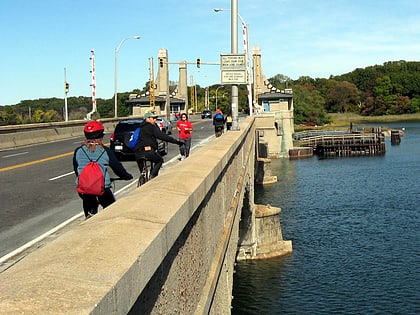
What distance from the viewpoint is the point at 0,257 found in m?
7.04

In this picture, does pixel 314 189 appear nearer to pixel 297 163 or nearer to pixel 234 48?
pixel 297 163

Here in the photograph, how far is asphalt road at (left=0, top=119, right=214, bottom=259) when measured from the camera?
8.87 meters

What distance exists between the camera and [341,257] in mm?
26109

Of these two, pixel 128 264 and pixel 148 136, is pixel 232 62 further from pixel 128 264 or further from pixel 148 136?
pixel 128 264

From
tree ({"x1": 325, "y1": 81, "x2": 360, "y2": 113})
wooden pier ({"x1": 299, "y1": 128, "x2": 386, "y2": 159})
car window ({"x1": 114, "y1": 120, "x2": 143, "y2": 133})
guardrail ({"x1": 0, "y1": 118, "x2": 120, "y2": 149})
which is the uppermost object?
tree ({"x1": 325, "y1": 81, "x2": 360, "y2": 113})

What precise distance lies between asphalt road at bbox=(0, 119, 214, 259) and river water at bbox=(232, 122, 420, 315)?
7083mm

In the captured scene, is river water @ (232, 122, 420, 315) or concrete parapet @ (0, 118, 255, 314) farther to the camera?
river water @ (232, 122, 420, 315)

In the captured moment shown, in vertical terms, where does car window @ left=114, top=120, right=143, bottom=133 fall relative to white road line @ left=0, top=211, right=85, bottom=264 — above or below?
above

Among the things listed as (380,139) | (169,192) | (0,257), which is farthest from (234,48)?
(380,139)

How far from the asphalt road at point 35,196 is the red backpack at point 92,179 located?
1.95 meters

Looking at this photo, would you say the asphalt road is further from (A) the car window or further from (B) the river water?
(B) the river water

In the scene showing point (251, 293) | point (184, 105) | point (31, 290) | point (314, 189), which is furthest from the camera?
point (184, 105)

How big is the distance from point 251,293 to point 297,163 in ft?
182

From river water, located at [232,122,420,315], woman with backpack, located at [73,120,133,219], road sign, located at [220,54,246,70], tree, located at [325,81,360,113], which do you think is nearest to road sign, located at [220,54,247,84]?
road sign, located at [220,54,246,70]
